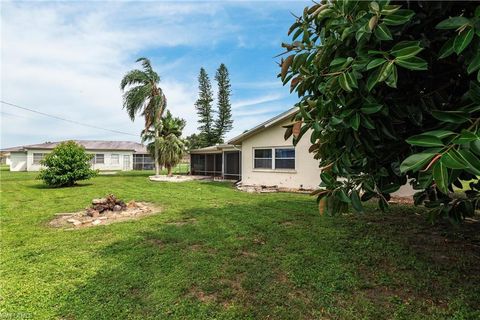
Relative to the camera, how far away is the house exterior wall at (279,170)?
11.8m

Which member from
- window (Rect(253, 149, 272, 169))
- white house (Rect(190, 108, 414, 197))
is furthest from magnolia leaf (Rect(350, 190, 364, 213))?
window (Rect(253, 149, 272, 169))

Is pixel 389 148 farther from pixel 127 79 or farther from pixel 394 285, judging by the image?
pixel 127 79

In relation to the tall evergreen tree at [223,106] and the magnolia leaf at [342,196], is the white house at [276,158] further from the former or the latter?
the tall evergreen tree at [223,106]

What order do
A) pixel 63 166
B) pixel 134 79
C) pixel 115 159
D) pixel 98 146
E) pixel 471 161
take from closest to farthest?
1. pixel 471 161
2. pixel 63 166
3. pixel 134 79
4. pixel 115 159
5. pixel 98 146

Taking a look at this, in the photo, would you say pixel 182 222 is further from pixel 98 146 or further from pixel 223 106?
pixel 223 106

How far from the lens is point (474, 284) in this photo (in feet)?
10.1

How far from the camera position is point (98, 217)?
23.5ft

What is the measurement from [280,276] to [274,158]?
32.3 ft

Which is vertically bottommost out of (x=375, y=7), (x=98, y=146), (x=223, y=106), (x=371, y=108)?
(x=371, y=108)

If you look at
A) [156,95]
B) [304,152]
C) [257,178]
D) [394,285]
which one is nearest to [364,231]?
[394,285]

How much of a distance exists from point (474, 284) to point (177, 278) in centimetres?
374

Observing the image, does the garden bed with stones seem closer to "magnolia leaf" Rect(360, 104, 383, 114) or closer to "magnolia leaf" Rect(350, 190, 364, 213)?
"magnolia leaf" Rect(350, 190, 364, 213)

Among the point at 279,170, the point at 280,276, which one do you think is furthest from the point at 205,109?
the point at 280,276

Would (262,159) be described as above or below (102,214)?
above
